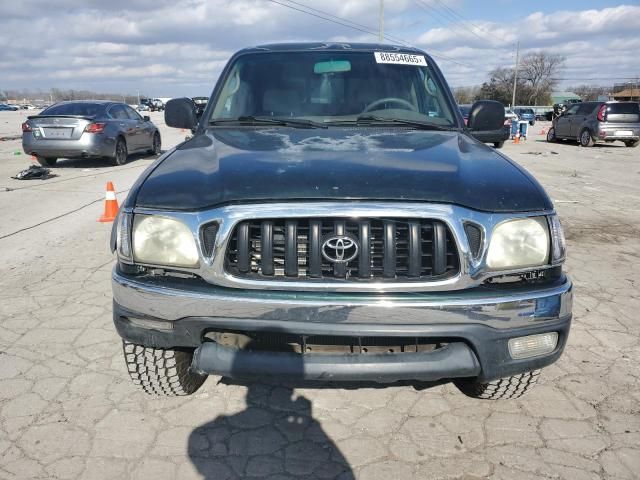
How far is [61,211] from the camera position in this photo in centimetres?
736

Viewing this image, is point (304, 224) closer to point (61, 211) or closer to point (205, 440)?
point (205, 440)

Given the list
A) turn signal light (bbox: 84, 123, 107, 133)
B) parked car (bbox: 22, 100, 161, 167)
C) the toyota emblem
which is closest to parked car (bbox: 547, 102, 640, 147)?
parked car (bbox: 22, 100, 161, 167)

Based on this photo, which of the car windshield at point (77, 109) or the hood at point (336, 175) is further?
the car windshield at point (77, 109)

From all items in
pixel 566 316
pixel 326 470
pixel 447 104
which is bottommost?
pixel 326 470

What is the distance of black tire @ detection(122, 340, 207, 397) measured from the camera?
2445mm

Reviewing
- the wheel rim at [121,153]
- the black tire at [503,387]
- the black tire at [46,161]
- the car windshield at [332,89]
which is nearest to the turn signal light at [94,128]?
the wheel rim at [121,153]

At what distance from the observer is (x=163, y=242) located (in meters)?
2.17

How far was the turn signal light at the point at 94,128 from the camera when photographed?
36.9 feet

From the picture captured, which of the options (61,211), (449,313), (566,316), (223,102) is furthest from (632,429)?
(61,211)

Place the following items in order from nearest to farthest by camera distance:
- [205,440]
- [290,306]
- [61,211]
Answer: [290,306], [205,440], [61,211]

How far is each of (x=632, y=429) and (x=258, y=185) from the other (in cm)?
214

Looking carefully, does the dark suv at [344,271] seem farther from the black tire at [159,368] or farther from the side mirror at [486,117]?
the side mirror at [486,117]

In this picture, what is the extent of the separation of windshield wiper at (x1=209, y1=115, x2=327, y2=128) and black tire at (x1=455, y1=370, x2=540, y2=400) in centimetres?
174

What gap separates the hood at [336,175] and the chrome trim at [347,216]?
36 mm
